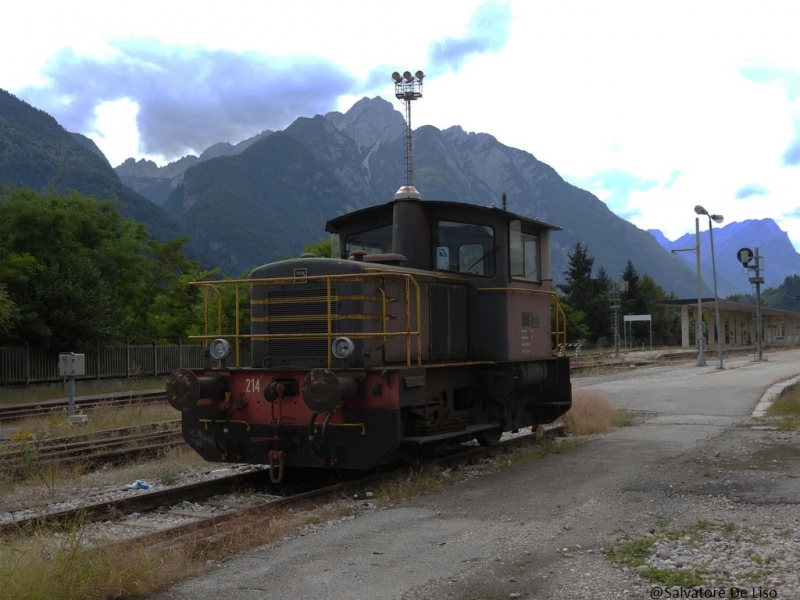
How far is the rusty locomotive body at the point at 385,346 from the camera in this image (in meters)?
8.36

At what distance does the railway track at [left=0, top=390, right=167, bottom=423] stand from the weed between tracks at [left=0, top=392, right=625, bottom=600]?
1063cm

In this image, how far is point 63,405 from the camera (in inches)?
820

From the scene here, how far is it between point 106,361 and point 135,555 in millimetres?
24493

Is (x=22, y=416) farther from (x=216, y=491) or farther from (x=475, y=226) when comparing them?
(x=475, y=226)

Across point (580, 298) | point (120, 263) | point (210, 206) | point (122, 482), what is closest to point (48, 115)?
point (210, 206)

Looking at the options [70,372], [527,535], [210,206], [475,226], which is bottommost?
[527,535]

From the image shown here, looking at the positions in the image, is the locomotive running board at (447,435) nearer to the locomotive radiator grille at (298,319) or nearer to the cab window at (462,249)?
the locomotive radiator grille at (298,319)

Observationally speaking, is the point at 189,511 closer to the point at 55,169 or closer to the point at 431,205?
the point at 431,205

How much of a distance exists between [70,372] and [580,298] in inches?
2439

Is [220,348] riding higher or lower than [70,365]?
higher

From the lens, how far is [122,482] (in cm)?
933

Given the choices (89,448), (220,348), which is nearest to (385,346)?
(220,348)

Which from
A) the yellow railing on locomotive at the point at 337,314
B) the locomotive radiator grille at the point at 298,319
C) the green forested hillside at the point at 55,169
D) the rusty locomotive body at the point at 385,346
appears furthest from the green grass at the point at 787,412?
the green forested hillside at the point at 55,169

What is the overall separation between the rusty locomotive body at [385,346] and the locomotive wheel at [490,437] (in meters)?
0.03
